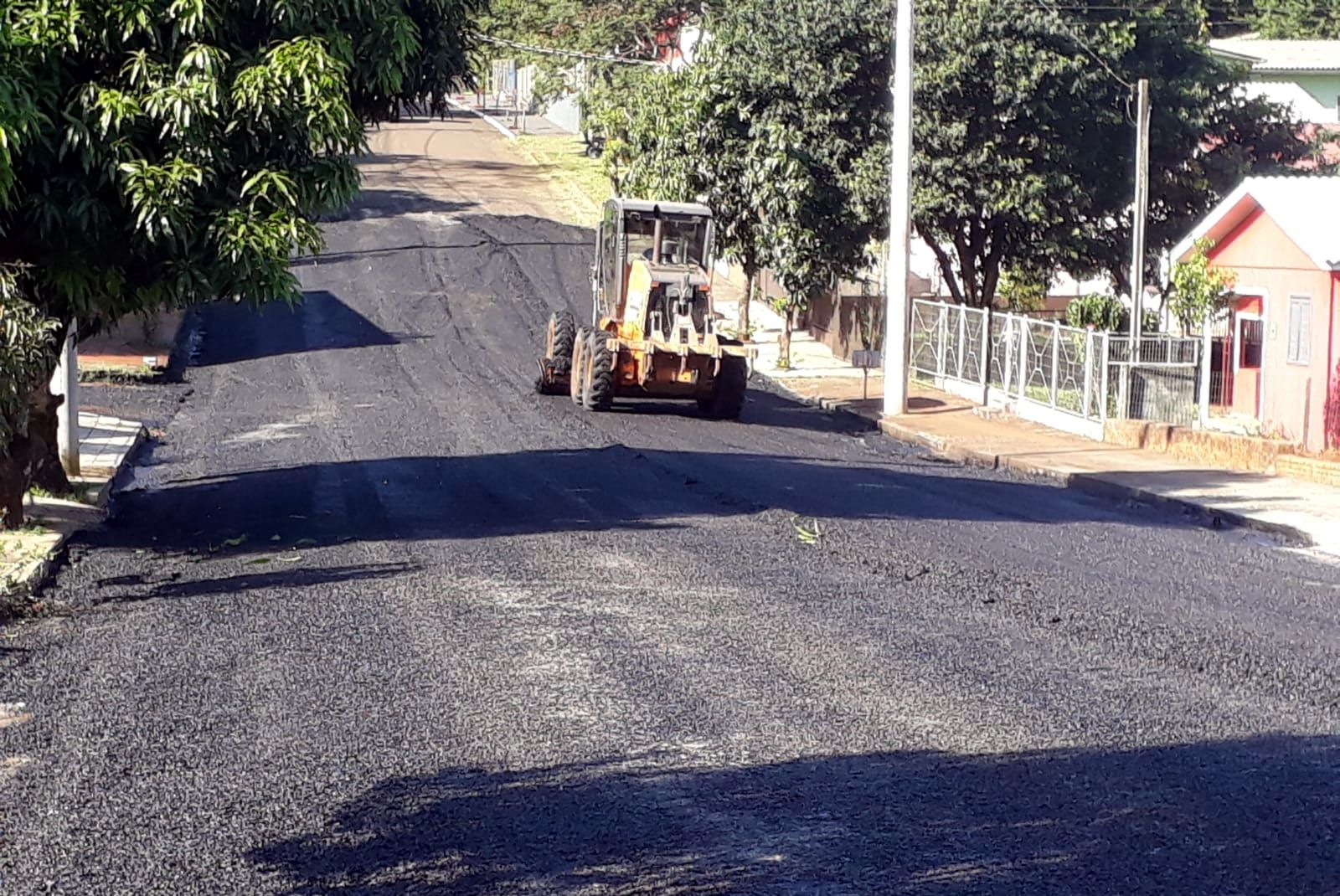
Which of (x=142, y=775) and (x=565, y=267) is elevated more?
(x=565, y=267)

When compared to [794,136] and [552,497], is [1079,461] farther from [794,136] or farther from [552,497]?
[794,136]

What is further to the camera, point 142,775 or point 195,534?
point 195,534

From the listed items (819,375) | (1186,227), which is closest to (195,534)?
(819,375)

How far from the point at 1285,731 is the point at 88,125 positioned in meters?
9.50

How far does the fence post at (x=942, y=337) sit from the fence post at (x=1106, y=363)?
688 cm

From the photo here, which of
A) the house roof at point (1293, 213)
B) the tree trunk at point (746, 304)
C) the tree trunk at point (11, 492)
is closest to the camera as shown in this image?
the tree trunk at point (11, 492)

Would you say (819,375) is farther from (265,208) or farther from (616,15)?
(616,15)

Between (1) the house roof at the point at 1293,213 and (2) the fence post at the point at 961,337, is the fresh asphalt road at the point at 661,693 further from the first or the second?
(2) the fence post at the point at 961,337

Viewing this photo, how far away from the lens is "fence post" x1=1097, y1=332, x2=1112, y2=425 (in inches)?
994

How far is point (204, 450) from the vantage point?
22719 millimetres

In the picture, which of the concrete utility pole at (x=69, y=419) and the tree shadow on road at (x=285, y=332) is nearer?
the concrete utility pole at (x=69, y=419)

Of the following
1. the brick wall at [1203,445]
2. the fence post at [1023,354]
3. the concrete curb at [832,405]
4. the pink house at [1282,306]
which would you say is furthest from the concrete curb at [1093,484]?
the pink house at [1282,306]

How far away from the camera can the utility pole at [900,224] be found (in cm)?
2698

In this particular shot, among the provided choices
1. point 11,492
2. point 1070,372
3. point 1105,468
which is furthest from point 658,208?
point 11,492
